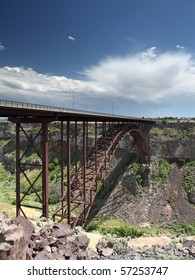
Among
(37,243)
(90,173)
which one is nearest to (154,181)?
(90,173)

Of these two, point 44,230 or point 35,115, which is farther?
point 35,115

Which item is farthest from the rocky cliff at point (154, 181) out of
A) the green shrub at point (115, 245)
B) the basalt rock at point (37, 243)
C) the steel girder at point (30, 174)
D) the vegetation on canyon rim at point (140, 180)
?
the basalt rock at point (37, 243)

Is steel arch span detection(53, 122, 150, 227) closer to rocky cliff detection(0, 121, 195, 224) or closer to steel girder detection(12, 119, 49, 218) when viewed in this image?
rocky cliff detection(0, 121, 195, 224)

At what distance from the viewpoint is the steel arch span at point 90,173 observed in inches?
1040

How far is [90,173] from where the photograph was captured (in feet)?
99.8

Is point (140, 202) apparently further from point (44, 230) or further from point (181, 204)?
point (44, 230)

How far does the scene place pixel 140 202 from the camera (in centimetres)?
4388

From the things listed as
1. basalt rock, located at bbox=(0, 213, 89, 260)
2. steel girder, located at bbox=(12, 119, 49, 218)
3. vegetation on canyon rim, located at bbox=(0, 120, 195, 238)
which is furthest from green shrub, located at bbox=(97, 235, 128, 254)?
vegetation on canyon rim, located at bbox=(0, 120, 195, 238)

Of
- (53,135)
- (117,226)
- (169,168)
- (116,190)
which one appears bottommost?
(117,226)

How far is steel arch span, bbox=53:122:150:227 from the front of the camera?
26.4 meters

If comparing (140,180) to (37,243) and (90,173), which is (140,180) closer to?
(90,173)

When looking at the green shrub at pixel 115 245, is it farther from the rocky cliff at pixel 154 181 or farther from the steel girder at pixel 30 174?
the rocky cliff at pixel 154 181
